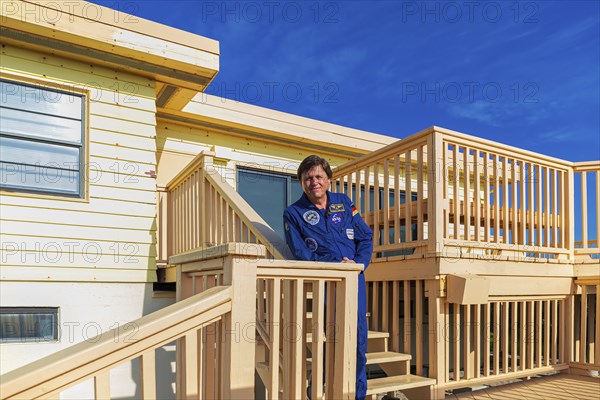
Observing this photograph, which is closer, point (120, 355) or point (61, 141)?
point (120, 355)

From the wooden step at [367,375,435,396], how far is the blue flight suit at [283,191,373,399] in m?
0.40

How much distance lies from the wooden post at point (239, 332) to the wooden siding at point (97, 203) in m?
3.04

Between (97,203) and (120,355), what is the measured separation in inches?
128

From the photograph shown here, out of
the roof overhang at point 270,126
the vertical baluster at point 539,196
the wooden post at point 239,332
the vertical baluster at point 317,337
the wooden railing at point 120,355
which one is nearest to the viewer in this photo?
the wooden railing at point 120,355

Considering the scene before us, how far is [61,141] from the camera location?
443cm

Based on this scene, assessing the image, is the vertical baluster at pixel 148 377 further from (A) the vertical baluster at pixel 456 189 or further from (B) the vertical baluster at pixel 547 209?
(B) the vertical baluster at pixel 547 209

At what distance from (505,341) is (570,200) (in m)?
1.78

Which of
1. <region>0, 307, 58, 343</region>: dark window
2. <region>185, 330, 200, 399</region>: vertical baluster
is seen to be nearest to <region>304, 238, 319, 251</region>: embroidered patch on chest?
<region>185, 330, 200, 399</region>: vertical baluster

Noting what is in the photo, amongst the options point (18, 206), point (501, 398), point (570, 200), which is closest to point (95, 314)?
point (18, 206)

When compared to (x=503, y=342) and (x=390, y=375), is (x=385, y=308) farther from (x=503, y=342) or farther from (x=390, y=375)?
(x=503, y=342)

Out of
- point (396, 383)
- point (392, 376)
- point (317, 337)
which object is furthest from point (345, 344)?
point (392, 376)

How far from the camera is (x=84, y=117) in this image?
4.57 m

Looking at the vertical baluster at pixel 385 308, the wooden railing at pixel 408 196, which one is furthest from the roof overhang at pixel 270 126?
the vertical baluster at pixel 385 308

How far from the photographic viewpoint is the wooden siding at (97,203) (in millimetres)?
4148
